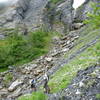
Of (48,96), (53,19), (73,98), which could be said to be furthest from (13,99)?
(53,19)

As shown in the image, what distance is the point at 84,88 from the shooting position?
14.9 metres

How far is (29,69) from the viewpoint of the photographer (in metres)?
33.5

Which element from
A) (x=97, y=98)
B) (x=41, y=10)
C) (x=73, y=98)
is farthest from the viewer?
(x=41, y=10)

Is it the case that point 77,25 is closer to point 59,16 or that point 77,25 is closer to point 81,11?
point 81,11

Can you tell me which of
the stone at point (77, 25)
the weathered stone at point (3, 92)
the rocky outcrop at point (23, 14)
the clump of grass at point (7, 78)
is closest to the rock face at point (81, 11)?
the stone at point (77, 25)

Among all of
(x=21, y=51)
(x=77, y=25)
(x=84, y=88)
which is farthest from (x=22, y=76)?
(x=77, y=25)

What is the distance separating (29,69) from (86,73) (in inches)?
680

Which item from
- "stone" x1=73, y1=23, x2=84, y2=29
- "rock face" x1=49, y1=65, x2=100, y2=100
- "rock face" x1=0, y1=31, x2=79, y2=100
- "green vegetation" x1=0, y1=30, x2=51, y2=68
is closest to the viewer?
"rock face" x1=49, y1=65, x2=100, y2=100

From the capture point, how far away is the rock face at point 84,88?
46.6 ft

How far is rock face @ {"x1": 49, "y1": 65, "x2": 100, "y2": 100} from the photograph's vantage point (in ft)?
46.6

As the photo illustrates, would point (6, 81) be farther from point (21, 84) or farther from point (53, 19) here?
point (53, 19)

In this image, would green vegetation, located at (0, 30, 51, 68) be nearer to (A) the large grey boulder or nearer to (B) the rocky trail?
(B) the rocky trail

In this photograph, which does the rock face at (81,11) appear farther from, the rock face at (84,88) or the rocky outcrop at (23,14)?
the rock face at (84,88)

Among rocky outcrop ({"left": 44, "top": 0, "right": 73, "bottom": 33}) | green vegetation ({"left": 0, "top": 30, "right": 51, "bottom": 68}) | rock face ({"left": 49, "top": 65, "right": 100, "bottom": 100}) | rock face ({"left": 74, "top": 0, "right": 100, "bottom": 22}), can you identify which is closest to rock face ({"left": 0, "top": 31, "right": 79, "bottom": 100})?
green vegetation ({"left": 0, "top": 30, "right": 51, "bottom": 68})
